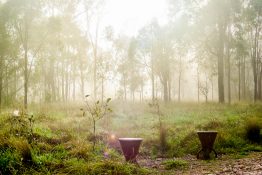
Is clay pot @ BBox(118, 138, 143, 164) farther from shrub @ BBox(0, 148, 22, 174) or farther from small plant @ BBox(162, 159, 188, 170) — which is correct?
shrub @ BBox(0, 148, 22, 174)

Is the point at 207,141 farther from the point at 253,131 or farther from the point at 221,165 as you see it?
the point at 253,131

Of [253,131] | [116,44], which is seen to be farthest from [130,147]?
[116,44]

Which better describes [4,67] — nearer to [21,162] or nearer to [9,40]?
[9,40]

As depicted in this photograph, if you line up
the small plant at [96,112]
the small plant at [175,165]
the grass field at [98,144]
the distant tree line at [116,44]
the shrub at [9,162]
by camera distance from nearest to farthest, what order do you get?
the shrub at [9,162] < the grass field at [98,144] < the small plant at [175,165] < the small plant at [96,112] < the distant tree line at [116,44]

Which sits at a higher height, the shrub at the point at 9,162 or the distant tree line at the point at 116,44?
the distant tree line at the point at 116,44

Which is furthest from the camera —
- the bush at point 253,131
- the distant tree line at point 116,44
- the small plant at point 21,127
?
the distant tree line at point 116,44

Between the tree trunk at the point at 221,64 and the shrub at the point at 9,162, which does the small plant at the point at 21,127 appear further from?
the tree trunk at the point at 221,64

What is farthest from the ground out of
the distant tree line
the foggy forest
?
the distant tree line

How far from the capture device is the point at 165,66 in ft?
110

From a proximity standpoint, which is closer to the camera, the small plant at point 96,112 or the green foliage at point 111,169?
the green foliage at point 111,169

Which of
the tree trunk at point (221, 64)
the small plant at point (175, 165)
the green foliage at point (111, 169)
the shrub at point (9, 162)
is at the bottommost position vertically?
the small plant at point (175, 165)

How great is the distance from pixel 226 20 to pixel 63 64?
20.7 metres

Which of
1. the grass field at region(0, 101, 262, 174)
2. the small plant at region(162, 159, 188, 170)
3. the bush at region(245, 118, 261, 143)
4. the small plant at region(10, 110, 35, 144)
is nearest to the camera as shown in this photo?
the grass field at region(0, 101, 262, 174)

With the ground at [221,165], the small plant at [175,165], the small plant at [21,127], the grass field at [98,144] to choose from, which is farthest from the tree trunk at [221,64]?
the small plant at [21,127]
